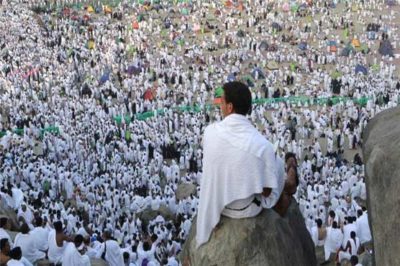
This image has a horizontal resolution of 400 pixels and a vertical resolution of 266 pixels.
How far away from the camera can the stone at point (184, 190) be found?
1454 centimetres

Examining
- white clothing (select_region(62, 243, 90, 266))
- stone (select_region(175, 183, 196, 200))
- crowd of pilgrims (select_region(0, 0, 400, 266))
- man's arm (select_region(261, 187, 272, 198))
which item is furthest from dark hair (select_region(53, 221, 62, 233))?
stone (select_region(175, 183, 196, 200))

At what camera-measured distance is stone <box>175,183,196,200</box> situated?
47.7ft

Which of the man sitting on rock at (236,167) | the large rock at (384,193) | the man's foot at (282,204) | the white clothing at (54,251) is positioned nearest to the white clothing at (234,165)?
the man sitting on rock at (236,167)

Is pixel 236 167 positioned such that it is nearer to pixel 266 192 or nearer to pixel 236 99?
pixel 266 192

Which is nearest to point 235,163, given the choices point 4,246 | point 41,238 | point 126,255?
point 4,246

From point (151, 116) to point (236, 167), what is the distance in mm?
19749

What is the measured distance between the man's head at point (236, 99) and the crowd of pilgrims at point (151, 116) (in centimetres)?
92

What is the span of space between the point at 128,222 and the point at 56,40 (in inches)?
870

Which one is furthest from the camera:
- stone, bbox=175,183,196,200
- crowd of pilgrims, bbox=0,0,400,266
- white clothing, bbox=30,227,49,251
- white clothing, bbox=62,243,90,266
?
stone, bbox=175,183,196,200

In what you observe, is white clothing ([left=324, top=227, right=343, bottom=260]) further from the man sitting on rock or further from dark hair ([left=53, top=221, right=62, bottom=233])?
the man sitting on rock

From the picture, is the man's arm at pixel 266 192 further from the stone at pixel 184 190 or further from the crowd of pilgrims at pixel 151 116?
the stone at pixel 184 190

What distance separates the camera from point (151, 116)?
75.6 feet

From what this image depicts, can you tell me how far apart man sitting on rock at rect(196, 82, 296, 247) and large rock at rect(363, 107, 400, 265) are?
1.67ft

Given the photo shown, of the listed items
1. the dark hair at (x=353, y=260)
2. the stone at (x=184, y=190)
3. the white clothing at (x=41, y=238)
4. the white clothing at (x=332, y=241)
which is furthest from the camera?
the stone at (x=184, y=190)
